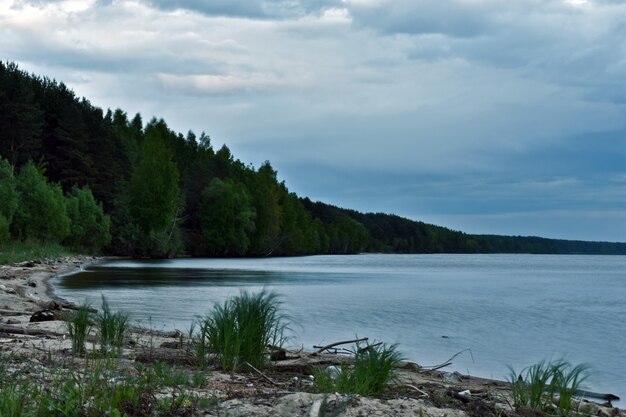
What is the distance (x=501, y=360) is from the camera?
53.6ft

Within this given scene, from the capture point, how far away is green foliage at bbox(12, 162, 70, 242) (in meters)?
60.7

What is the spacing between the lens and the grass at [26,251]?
4347 cm

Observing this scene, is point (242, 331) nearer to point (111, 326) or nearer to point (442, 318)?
point (111, 326)

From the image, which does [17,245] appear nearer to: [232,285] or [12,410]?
[232,285]

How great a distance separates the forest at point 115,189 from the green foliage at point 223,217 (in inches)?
6.2

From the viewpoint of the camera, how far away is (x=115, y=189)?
91000 mm

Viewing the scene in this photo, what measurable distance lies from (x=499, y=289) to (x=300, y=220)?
109139mm

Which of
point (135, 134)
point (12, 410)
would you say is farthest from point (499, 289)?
point (135, 134)

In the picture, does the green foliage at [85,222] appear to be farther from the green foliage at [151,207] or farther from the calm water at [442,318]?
the calm water at [442,318]

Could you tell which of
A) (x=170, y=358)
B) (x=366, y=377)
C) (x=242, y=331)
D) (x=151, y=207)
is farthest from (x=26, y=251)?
(x=366, y=377)

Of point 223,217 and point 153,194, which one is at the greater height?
point 153,194

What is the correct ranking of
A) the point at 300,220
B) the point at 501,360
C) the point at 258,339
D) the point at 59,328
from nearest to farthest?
1. the point at 258,339
2. the point at 59,328
3. the point at 501,360
4. the point at 300,220

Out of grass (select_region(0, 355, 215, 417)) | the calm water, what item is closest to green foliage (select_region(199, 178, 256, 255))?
the calm water

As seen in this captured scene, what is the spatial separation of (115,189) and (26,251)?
39043mm
